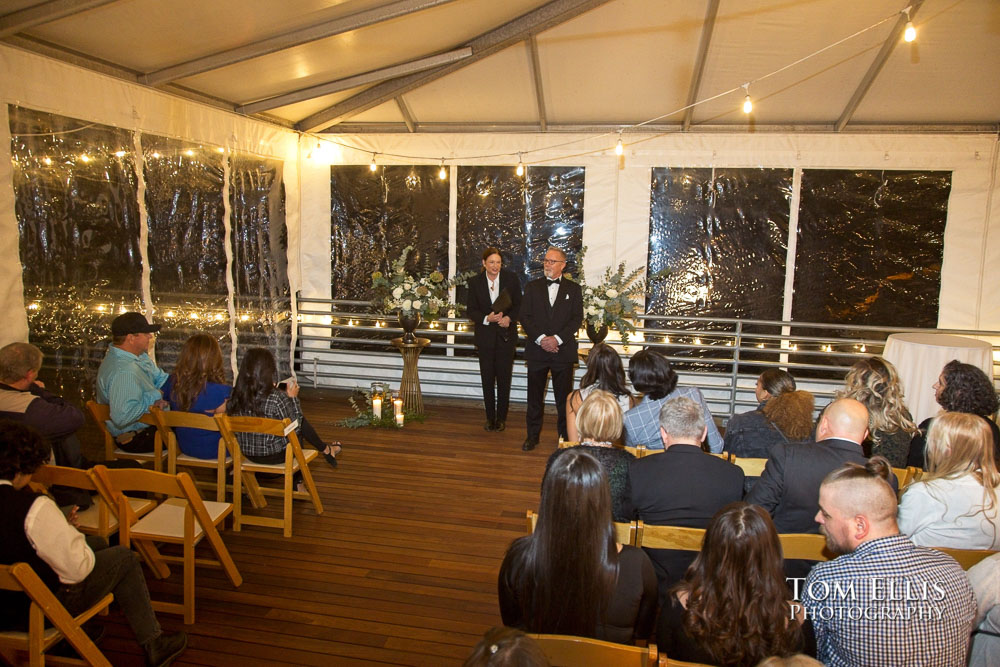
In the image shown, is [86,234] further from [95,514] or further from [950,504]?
[950,504]

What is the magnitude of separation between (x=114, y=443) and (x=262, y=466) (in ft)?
3.54

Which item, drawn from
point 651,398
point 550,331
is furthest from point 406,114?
point 651,398

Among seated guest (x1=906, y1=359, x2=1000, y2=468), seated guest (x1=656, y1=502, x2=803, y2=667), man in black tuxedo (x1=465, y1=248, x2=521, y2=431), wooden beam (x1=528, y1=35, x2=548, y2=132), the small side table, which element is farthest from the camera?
the small side table

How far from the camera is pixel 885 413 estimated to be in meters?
3.74

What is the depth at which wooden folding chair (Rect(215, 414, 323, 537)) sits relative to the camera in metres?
3.98

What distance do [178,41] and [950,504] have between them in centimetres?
567

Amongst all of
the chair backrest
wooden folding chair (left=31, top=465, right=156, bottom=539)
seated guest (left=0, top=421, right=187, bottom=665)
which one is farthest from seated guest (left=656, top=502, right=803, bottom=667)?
wooden folding chair (left=31, top=465, right=156, bottom=539)

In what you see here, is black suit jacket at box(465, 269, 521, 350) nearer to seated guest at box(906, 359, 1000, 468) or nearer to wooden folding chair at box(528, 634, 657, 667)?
seated guest at box(906, 359, 1000, 468)

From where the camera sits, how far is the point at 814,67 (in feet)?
21.0

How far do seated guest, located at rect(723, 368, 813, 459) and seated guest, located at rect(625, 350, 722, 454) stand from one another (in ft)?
0.53

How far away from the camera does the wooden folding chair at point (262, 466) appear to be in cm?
398

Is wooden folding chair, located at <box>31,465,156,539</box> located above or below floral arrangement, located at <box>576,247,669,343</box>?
below

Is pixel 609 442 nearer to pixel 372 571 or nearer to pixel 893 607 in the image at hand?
pixel 893 607

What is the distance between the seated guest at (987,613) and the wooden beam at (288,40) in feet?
15.3
